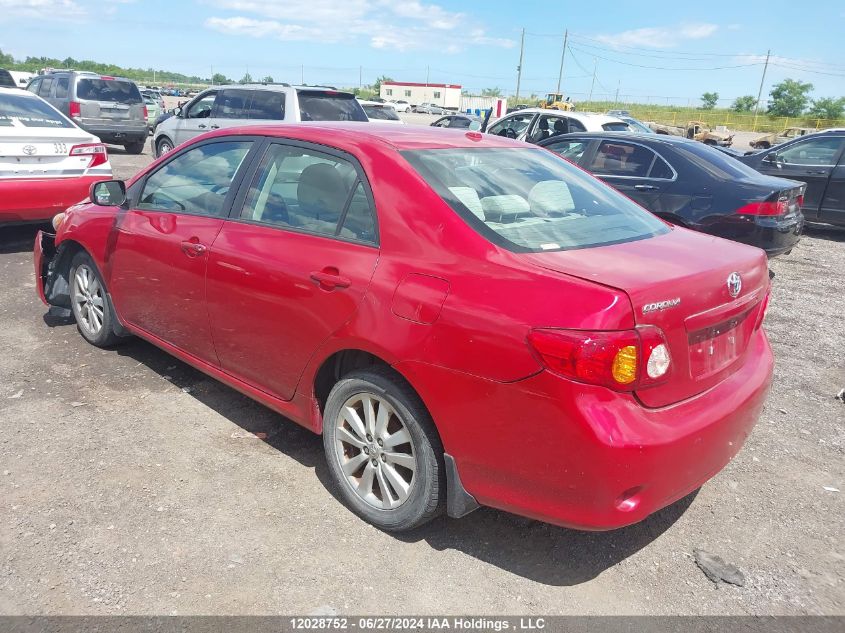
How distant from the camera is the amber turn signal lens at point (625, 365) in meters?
2.29

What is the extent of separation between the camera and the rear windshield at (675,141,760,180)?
7.01m

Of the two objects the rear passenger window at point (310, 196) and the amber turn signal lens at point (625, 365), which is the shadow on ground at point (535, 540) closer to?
the amber turn signal lens at point (625, 365)

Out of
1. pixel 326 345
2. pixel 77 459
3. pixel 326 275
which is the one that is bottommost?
pixel 77 459

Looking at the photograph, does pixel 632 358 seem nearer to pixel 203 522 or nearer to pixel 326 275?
pixel 326 275

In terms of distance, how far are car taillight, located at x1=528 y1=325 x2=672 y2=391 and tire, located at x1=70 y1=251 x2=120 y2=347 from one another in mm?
3448

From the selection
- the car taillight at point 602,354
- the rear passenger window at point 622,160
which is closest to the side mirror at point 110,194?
the car taillight at point 602,354

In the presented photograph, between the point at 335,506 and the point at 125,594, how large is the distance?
0.97 metres

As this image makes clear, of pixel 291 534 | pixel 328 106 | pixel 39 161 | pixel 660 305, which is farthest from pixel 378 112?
pixel 660 305

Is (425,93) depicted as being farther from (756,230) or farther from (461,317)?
(461,317)

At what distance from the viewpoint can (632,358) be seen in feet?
7.57

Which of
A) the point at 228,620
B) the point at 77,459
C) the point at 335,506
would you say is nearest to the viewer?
the point at 228,620

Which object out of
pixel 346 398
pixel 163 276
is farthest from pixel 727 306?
pixel 163 276

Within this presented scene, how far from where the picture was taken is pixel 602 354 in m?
2.27

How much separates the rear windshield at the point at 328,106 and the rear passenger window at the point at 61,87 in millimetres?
9038
